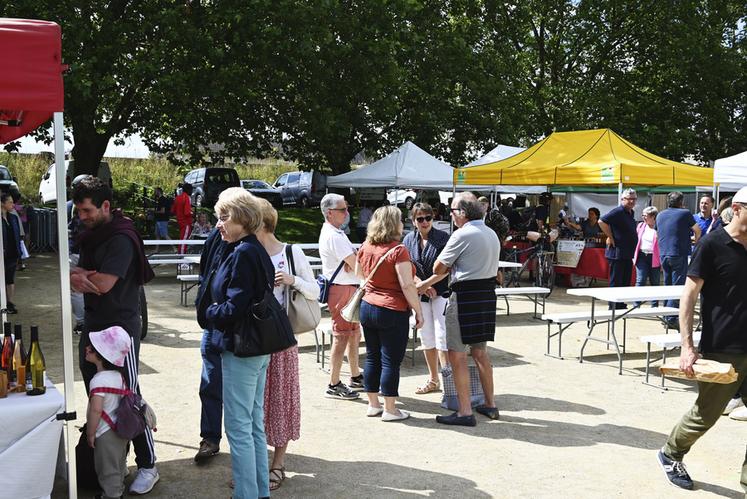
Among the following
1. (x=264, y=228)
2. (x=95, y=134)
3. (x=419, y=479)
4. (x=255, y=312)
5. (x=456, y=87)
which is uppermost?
(x=456, y=87)

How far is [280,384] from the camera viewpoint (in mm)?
4676

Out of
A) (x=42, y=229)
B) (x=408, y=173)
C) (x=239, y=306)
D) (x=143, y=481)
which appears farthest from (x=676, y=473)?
(x=42, y=229)

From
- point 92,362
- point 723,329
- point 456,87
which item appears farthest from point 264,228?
point 456,87

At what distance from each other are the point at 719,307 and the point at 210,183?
26.0 m

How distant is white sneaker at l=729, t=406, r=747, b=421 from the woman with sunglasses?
7.54 feet

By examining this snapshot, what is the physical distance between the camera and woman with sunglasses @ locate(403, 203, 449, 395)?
20.9 feet

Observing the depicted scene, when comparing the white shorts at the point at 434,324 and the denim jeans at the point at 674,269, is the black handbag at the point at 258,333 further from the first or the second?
the denim jeans at the point at 674,269

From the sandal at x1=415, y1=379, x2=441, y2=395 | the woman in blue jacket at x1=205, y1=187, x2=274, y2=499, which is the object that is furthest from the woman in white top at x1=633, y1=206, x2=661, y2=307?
the woman in blue jacket at x1=205, y1=187, x2=274, y2=499

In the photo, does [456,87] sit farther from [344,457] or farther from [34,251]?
[344,457]

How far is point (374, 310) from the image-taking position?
5617 mm

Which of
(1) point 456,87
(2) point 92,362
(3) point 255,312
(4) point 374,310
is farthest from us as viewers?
(1) point 456,87

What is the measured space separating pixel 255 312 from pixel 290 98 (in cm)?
1616

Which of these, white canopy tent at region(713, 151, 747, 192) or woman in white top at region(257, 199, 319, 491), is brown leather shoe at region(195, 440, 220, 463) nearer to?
woman in white top at region(257, 199, 319, 491)

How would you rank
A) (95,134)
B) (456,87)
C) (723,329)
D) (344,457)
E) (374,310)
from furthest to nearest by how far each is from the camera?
1. (456,87)
2. (95,134)
3. (374,310)
4. (344,457)
5. (723,329)
